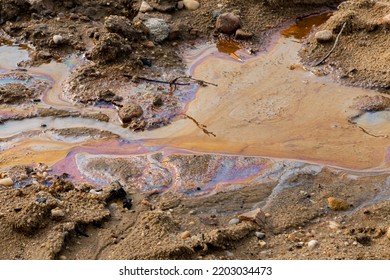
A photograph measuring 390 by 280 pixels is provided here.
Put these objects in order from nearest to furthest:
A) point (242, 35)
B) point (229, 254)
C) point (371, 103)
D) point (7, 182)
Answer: point (229, 254), point (7, 182), point (371, 103), point (242, 35)

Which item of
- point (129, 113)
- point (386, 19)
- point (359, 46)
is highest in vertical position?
point (386, 19)

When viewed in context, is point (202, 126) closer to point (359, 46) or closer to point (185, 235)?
point (185, 235)

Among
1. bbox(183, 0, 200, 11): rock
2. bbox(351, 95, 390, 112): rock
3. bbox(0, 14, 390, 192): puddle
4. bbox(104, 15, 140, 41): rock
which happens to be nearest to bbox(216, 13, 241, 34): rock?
bbox(183, 0, 200, 11): rock

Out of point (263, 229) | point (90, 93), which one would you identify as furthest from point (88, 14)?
point (263, 229)

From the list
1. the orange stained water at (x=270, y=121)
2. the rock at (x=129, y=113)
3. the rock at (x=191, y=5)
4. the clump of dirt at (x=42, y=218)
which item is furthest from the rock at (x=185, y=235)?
the rock at (x=191, y=5)

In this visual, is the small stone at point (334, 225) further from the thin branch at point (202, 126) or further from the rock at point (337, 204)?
the thin branch at point (202, 126)

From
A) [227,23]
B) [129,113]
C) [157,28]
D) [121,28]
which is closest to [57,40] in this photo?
[121,28]
